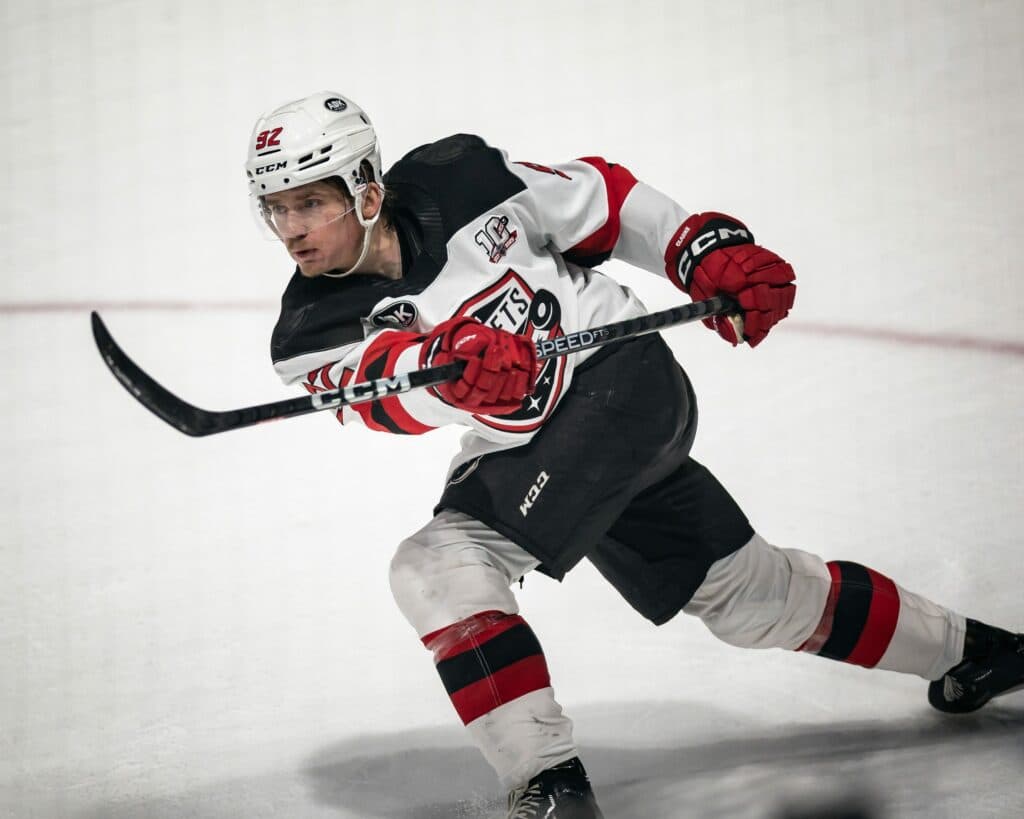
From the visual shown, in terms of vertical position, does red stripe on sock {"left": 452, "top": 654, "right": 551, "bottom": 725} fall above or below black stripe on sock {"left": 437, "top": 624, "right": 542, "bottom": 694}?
below

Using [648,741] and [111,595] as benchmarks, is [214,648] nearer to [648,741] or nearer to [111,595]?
[111,595]

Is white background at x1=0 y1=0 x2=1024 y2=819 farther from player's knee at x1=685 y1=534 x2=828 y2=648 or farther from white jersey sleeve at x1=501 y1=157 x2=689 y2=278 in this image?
white jersey sleeve at x1=501 y1=157 x2=689 y2=278

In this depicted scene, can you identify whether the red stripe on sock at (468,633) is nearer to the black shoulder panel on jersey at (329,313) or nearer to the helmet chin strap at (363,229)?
the black shoulder panel on jersey at (329,313)

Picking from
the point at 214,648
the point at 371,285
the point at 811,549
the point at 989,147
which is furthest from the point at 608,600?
the point at 989,147

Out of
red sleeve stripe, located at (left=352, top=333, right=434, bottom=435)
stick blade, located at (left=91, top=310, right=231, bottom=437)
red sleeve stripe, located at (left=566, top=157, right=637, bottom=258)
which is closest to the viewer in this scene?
stick blade, located at (left=91, top=310, right=231, bottom=437)

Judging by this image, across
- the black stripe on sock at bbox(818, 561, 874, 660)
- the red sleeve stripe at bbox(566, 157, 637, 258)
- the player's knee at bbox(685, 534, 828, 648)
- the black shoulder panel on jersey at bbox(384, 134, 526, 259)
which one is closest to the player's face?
the black shoulder panel on jersey at bbox(384, 134, 526, 259)

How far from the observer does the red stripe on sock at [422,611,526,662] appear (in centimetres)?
181

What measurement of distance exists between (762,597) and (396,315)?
75cm

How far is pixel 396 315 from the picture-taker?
6.58 ft

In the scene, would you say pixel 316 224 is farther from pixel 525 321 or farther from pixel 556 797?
pixel 556 797

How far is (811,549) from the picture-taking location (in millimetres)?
2795

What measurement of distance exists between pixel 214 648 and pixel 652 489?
0.92 metres

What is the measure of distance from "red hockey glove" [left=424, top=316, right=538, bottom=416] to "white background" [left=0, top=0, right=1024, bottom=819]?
676 mm

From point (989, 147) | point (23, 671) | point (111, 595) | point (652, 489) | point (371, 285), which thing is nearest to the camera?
point (371, 285)
